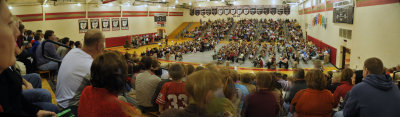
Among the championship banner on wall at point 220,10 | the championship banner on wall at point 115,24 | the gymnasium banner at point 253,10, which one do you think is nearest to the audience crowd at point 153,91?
the championship banner on wall at point 115,24

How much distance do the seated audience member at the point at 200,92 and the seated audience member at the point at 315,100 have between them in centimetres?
203

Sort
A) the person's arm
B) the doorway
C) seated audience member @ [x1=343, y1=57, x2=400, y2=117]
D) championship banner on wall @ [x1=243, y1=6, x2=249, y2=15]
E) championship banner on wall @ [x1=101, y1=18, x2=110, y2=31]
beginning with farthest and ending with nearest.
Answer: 1. championship banner on wall @ [x1=243, y1=6, x2=249, y2=15]
2. championship banner on wall @ [x1=101, y1=18, x2=110, y2=31]
3. the doorway
4. the person's arm
5. seated audience member @ [x1=343, y1=57, x2=400, y2=117]

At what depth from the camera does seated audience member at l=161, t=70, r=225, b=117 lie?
1.50 meters

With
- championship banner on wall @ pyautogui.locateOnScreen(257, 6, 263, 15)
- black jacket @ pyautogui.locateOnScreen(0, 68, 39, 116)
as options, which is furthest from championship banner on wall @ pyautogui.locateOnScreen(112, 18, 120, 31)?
black jacket @ pyautogui.locateOnScreen(0, 68, 39, 116)

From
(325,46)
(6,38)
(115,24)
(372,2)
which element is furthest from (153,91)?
(115,24)

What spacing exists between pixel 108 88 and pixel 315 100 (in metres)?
2.54

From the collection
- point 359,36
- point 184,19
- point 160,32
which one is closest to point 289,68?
point 359,36

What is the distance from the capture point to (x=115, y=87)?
1722 mm

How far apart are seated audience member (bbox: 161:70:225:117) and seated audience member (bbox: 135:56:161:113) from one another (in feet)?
7.78

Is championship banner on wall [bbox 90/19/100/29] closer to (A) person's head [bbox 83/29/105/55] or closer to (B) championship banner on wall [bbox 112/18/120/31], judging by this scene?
(B) championship banner on wall [bbox 112/18/120/31]

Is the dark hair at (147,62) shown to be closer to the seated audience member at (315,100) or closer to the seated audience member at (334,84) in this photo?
the seated audience member at (315,100)

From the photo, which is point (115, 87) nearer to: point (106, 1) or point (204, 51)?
point (204, 51)

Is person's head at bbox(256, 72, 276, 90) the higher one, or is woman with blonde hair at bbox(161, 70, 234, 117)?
woman with blonde hair at bbox(161, 70, 234, 117)

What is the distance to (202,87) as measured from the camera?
1.51m
